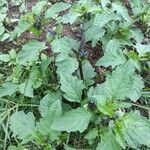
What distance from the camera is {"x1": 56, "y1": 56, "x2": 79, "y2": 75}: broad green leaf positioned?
2160 mm

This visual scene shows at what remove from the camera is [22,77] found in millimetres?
2352

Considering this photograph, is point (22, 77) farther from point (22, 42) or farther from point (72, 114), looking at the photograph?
point (72, 114)

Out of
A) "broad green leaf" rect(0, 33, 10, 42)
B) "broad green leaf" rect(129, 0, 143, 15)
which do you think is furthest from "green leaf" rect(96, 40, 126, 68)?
"broad green leaf" rect(0, 33, 10, 42)

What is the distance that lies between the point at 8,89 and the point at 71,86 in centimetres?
44

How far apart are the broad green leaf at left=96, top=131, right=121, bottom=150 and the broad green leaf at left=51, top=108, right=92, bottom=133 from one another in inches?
4.2

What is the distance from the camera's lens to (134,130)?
68.1 inches

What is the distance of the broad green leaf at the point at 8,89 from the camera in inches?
88.0

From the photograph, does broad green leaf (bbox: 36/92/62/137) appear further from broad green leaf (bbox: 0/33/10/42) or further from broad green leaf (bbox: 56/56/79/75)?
broad green leaf (bbox: 0/33/10/42)

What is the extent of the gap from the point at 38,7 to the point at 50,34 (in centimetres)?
17

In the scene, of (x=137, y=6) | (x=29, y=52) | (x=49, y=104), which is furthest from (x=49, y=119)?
(x=137, y=6)

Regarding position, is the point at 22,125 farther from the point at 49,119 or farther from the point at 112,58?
the point at 112,58

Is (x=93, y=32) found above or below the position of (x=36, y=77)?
above

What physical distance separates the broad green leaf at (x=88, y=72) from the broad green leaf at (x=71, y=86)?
0.23 metres

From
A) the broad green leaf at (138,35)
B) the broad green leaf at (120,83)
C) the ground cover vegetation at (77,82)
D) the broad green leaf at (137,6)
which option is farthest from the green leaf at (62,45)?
the broad green leaf at (137,6)
